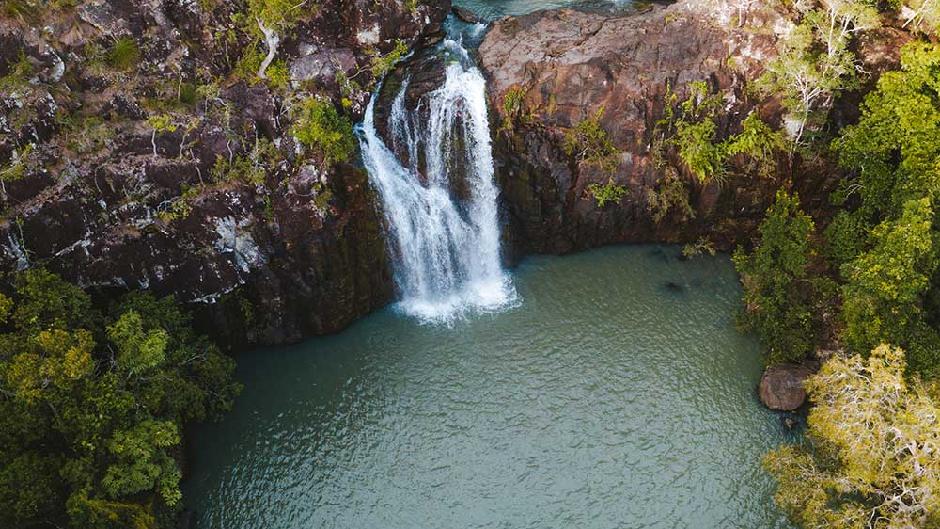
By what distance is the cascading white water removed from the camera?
2323cm

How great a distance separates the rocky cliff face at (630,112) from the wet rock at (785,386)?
21.2ft

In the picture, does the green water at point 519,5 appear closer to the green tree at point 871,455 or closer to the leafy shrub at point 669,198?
the leafy shrub at point 669,198

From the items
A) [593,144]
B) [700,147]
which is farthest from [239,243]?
[700,147]

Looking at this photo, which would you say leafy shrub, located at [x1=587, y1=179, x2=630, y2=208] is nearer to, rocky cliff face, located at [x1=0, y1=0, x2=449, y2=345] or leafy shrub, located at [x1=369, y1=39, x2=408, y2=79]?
rocky cliff face, located at [x1=0, y1=0, x2=449, y2=345]

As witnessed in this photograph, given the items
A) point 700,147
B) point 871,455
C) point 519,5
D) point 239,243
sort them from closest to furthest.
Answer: point 871,455, point 239,243, point 700,147, point 519,5

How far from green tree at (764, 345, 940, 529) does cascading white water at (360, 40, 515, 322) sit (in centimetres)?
1143

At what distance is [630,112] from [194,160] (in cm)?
1462

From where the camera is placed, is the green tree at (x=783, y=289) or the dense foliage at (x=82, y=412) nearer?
the dense foliage at (x=82, y=412)

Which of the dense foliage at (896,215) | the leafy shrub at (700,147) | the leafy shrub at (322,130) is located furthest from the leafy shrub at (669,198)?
the leafy shrub at (322,130)

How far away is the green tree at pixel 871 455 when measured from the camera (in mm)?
13734

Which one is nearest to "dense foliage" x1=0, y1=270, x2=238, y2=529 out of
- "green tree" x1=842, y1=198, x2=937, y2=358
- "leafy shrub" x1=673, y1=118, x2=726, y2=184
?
"leafy shrub" x1=673, y1=118, x2=726, y2=184

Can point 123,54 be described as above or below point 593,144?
above

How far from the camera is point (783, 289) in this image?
21.2 metres

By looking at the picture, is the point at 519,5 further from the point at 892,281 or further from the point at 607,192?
the point at 892,281
